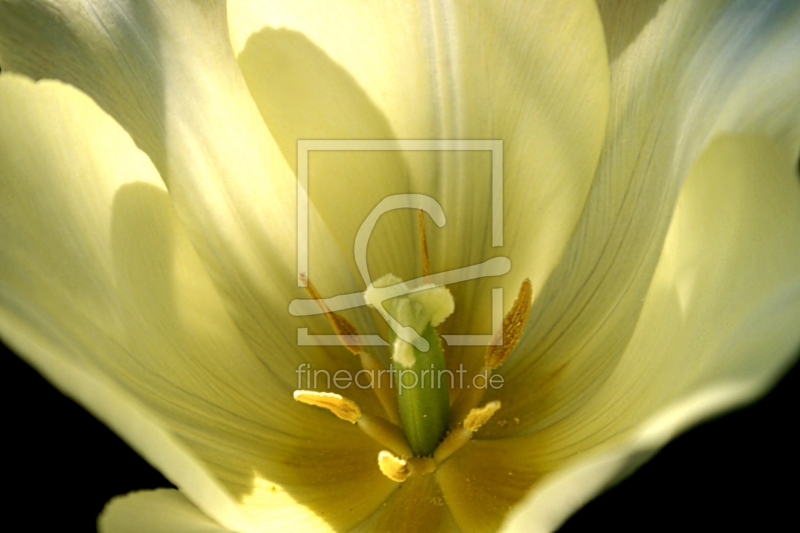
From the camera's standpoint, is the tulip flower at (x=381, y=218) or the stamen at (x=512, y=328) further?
the stamen at (x=512, y=328)

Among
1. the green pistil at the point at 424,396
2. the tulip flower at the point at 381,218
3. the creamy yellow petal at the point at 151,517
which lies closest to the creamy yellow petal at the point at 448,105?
the tulip flower at the point at 381,218

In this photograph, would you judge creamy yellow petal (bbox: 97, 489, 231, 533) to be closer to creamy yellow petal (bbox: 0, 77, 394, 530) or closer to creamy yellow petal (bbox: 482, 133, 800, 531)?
creamy yellow petal (bbox: 0, 77, 394, 530)

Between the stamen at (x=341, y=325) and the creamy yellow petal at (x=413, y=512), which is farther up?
the stamen at (x=341, y=325)

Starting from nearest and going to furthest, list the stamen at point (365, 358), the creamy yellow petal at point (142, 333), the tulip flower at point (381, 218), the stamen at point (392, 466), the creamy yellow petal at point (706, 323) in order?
the creamy yellow petal at point (706, 323)
the creamy yellow petal at point (142, 333)
the tulip flower at point (381, 218)
the stamen at point (392, 466)
the stamen at point (365, 358)

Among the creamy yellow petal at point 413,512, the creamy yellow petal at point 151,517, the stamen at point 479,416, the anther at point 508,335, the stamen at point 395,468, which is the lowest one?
the creamy yellow petal at point 413,512

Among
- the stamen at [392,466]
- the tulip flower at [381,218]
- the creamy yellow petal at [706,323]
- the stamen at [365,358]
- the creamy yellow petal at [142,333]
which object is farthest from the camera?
the stamen at [365,358]

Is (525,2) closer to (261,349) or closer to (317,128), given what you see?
(317,128)

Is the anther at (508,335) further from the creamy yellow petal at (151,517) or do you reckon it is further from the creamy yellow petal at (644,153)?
the creamy yellow petal at (151,517)

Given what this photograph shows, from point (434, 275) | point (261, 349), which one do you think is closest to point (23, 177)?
point (261, 349)
